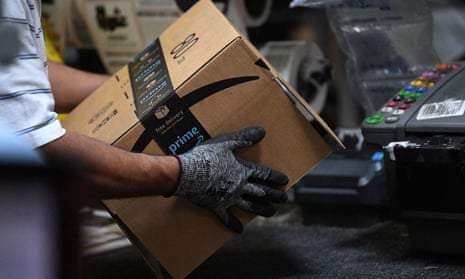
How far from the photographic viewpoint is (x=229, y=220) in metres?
0.96

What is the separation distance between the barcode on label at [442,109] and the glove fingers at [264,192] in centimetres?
21

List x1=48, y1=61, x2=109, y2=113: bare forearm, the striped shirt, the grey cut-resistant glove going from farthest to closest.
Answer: x1=48, y1=61, x2=109, y2=113: bare forearm → the grey cut-resistant glove → the striped shirt

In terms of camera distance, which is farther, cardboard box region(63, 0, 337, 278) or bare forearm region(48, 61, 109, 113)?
bare forearm region(48, 61, 109, 113)

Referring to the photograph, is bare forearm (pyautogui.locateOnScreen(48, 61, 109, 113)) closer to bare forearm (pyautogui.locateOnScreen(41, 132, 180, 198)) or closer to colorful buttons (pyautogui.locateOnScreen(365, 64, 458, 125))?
bare forearm (pyautogui.locateOnScreen(41, 132, 180, 198))

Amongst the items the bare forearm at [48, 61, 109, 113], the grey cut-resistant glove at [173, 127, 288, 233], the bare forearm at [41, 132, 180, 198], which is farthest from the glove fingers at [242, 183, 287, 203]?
the bare forearm at [48, 61, 109, 113]

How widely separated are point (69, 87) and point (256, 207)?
1.34ft

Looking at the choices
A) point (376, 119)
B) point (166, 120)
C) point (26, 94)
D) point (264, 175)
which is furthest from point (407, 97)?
point (26, 94)

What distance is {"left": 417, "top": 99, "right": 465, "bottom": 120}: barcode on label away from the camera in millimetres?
923

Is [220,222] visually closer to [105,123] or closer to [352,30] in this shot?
[105,123]

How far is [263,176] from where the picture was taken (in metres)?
0.95

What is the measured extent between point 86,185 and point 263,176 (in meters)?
0.53

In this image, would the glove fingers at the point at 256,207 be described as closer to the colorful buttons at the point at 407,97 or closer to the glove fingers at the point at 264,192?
the glove fingers at the point at 264,192

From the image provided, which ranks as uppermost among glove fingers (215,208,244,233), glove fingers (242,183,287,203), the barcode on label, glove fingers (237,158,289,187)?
the barcode on label

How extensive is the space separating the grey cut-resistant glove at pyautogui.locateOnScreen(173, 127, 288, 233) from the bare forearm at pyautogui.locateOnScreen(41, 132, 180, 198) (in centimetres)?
2
